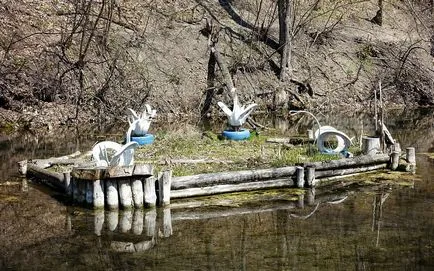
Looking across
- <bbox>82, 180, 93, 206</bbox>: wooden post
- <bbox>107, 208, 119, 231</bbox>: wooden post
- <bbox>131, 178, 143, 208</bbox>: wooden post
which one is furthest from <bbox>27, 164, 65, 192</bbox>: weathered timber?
<bbox>131, 178, 143, 208</bbox>: wooden post

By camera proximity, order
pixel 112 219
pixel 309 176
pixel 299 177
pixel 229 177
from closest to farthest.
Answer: pixel 112 219 → pixel 229 177 → pixel 299 177 → pixel 309 176

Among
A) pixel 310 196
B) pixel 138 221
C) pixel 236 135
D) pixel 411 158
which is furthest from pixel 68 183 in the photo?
pixel 411 158

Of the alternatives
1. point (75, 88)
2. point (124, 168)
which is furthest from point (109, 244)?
point (75, 88)

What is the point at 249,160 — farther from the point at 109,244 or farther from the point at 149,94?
the point at 149,94

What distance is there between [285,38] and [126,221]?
17558 mm

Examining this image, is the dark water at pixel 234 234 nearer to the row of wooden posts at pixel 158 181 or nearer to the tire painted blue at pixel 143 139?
the row of wooden posts at pixel 158 181

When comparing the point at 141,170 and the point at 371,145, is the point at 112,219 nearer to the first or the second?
the point at 141,170

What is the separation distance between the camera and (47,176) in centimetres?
1219

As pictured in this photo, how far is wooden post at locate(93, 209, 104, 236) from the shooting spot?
966cm

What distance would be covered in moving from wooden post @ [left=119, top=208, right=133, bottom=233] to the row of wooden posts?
143 mm

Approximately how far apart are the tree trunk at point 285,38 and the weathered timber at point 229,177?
14248mm

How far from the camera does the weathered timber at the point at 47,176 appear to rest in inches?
461

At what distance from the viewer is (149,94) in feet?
75.6

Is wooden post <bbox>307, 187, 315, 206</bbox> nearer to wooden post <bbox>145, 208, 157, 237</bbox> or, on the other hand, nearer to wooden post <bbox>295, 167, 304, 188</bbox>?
wooden post <bbox>295, 167, 304, 188</bbox>
